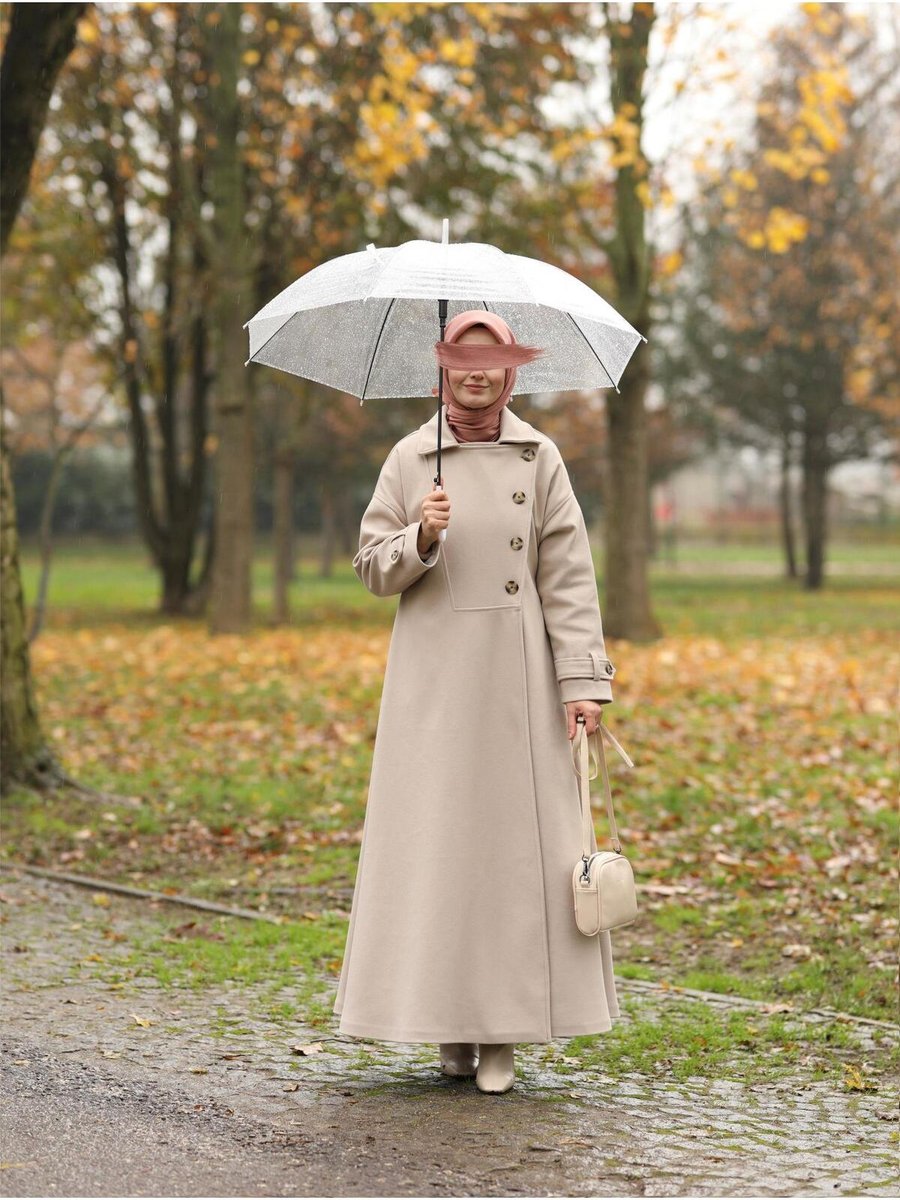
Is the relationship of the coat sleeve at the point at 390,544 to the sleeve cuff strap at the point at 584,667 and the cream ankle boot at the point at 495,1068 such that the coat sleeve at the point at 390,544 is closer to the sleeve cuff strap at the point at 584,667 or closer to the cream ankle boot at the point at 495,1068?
the sleeve cuff strap at the point at 584,667

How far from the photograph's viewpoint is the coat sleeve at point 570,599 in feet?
14.1

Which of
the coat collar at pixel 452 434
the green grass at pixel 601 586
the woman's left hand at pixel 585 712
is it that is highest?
the coat collar at pixel 452 434

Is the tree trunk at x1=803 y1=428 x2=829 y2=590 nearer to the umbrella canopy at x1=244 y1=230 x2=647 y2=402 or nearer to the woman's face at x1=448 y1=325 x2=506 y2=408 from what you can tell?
the umbrella canopy at x1=244 y1=230 x2=647 y2=402

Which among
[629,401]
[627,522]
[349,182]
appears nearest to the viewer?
[629,401]

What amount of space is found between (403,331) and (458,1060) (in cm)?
232

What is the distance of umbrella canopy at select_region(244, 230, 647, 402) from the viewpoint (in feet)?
14.7

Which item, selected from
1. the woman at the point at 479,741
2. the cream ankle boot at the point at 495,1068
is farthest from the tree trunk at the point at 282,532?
the cream ankle boot at the point at 495,1068

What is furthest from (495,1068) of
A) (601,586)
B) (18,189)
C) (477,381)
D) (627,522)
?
(601,586)

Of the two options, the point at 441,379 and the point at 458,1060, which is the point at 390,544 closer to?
the point at 441,379

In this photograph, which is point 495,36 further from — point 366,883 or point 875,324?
point 366,883

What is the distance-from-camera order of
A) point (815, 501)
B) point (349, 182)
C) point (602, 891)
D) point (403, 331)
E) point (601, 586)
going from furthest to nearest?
point (815, 501)
point (601, 586)
point (349, 182)
point (403, 331)
point (602, 891)

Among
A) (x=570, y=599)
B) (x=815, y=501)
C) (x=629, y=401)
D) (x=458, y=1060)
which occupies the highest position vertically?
(x=629, y=401)

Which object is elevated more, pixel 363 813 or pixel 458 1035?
pixel 458 1035

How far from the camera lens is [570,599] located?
14.3 feet
